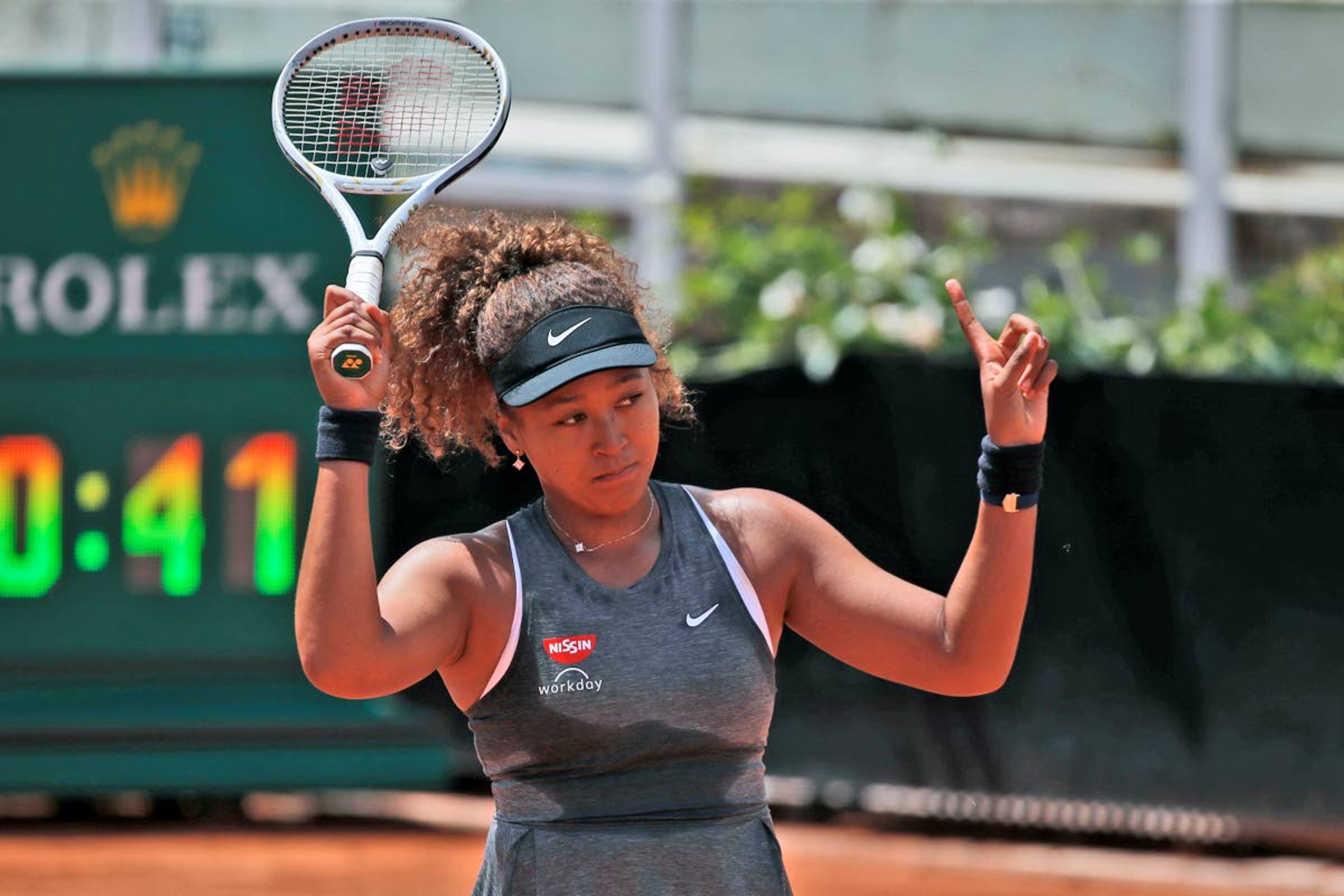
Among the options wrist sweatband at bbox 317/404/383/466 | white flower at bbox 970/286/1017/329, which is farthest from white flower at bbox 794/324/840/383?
wrist sweatband at bbox 317/404/383/466

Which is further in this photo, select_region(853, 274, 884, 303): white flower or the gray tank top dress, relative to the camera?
select_region(853, 274, 884, 303): white flower

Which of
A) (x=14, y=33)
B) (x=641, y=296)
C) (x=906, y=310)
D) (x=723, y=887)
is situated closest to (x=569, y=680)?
(x=723, y=887)

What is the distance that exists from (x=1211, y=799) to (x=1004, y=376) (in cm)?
447

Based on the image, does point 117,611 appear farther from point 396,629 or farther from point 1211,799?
point 396,629

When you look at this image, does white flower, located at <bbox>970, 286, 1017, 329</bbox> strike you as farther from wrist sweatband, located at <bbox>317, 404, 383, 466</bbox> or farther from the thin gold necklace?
wrist sweatband, located at <bbox>317, 404, 383, 466</bbox>

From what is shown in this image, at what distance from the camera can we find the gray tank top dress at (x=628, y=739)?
2.09 meters

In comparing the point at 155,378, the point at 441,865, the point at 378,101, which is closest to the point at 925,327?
the point at 441,865

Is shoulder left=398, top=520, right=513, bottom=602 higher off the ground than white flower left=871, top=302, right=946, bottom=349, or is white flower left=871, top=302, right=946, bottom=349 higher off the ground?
white flower left=871, top=302, right=946, bottom=349

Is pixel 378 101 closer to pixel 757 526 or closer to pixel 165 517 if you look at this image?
pixel 757 526

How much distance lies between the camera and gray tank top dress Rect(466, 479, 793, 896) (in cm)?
209

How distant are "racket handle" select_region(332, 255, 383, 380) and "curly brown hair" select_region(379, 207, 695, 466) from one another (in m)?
0.04

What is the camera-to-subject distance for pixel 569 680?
210 centimetres

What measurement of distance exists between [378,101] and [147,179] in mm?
3389

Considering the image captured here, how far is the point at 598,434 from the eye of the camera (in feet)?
7.15
